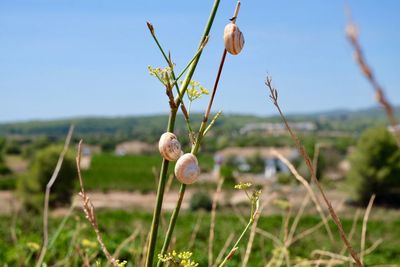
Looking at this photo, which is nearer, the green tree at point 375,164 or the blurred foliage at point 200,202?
the blurred foliage at point 200,202

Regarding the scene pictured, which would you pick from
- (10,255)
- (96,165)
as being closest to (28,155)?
(96,165)

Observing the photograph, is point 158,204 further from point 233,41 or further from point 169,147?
point 233,41

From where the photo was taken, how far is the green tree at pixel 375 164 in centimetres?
3956

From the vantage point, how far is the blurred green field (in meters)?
55.9

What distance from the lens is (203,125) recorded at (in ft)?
1.99

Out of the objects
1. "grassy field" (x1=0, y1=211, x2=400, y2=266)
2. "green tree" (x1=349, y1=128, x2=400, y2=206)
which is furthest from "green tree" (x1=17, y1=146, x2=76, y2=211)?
"green tree" (x1=349, y1=128, x2=400, y2=206)

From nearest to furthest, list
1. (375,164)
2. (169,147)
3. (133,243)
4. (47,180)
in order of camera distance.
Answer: (169,147) → (133,243) → (47,180) → (375,164)

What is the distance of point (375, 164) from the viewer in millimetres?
40500

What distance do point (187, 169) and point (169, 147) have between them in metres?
0.03

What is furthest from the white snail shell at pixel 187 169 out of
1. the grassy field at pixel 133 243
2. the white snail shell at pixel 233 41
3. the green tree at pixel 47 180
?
the green tree at pixel 47 180

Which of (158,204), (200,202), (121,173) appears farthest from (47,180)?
(158,204)

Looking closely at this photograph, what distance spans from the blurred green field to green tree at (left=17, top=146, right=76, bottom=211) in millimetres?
9782

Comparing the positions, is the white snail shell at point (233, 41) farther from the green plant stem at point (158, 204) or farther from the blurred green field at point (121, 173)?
the blurred green field at point (121, 173)

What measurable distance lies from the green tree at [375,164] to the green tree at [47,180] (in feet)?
69.4
